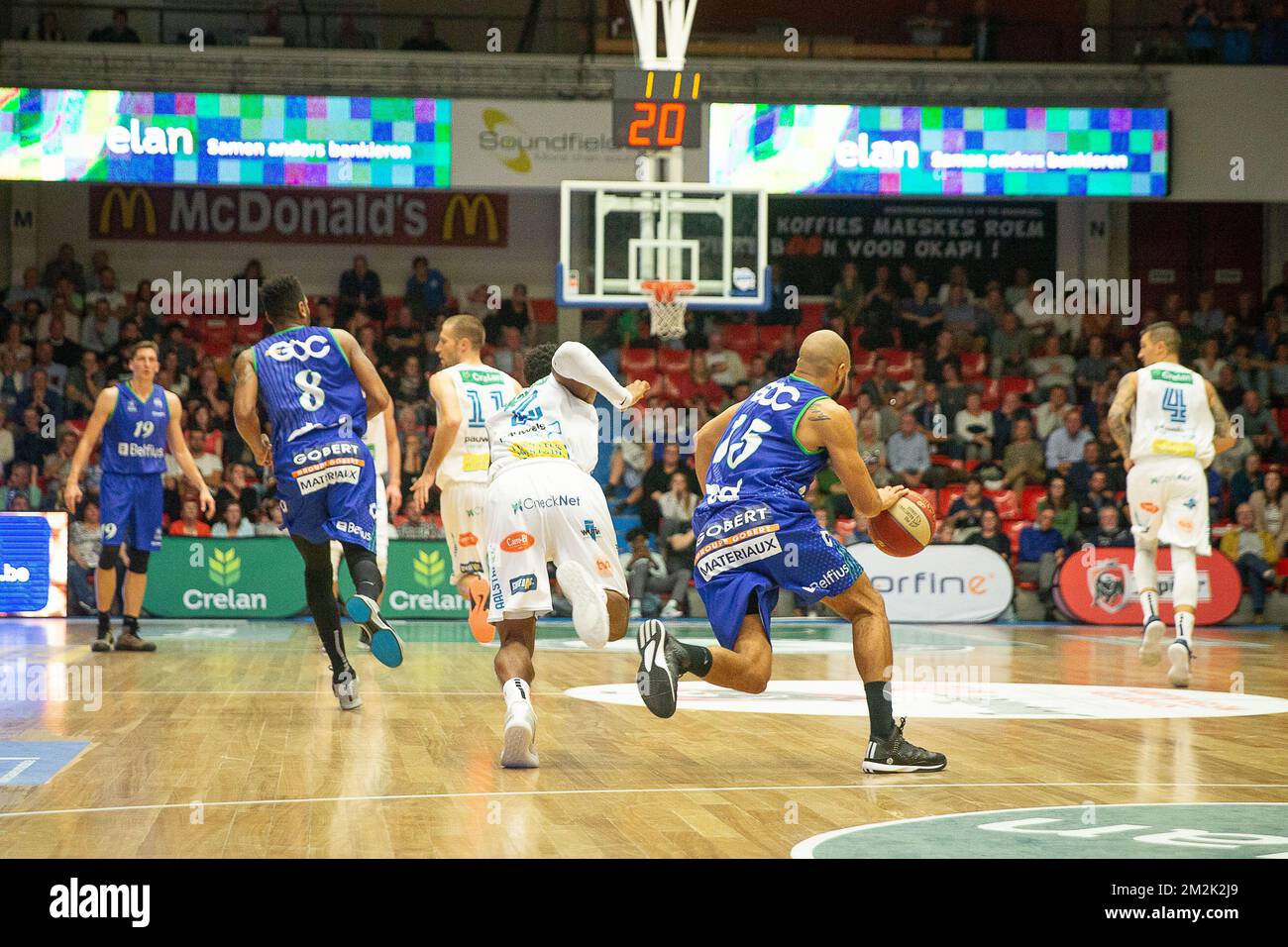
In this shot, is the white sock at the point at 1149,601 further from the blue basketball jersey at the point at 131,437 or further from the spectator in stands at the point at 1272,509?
the spectator in stands at the point at 1272,509

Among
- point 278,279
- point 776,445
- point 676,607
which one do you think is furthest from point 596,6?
point 776,445

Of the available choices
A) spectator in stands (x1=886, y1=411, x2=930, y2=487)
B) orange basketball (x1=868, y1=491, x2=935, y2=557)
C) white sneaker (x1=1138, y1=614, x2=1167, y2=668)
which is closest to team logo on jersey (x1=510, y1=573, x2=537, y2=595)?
orange basketball (x1=868, y1=491, x2=935, y2=557)

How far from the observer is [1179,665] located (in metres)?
9.16

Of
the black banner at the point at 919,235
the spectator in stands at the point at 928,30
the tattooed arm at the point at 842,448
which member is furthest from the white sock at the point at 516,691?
the black banner at the point at 919,235

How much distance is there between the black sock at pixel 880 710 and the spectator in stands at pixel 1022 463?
12.1 meters

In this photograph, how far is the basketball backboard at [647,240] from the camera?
14805mm

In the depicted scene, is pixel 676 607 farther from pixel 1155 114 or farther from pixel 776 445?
pixel 776 445

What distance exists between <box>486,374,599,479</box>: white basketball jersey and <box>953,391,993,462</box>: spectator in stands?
1204cm

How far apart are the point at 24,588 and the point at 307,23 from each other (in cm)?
838

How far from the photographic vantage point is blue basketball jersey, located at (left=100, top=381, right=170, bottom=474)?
36.6 feet

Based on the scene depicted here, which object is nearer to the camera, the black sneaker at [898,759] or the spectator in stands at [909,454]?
the black sneaker at [898,759]

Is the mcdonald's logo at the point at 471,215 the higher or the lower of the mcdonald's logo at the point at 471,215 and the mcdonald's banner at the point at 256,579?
the higher

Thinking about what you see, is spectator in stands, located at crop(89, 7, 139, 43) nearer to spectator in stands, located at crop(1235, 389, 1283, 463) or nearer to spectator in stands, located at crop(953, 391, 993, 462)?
spectator in stands, located at crop(953, 391, 993, 462)

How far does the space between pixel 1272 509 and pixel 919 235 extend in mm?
7900
